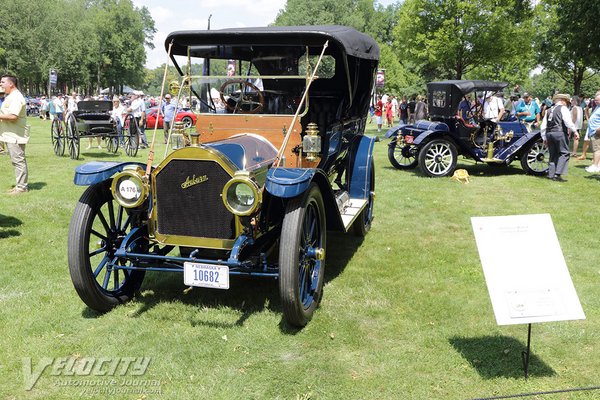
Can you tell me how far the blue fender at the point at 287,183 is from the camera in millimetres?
3580

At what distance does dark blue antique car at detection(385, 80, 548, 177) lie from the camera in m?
10.7

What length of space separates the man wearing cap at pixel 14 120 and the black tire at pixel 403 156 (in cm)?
733

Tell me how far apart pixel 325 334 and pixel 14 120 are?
667 cm

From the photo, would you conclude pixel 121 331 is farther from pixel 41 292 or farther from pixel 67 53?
pixel 67 53

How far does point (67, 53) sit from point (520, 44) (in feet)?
134

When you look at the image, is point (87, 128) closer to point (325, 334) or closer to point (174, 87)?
point (174, 87)

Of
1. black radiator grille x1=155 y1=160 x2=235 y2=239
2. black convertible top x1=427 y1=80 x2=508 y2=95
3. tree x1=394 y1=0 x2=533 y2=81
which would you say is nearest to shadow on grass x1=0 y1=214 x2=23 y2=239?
black radiator grille x1=155 y1=160 x2=235 y2=239

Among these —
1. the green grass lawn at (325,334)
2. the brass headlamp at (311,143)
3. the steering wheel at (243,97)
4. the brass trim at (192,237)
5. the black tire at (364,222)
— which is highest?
the steering wheel at (243,97)

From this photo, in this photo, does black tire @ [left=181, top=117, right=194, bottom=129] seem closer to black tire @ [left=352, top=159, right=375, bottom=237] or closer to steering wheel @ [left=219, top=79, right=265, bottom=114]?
steering wheel @ [left=219, top=79, right=265, bottom=114]

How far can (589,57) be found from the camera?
638 inches

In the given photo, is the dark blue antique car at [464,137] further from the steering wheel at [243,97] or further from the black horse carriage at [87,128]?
the black horse carriage at [87,128]

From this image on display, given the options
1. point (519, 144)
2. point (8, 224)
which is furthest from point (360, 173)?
point (519, 144)

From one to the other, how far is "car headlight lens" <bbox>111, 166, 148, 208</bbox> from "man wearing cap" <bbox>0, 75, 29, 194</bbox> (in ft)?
16.5

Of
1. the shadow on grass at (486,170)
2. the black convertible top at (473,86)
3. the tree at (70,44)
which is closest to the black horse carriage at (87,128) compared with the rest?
the shadow on grass at (486,170)
